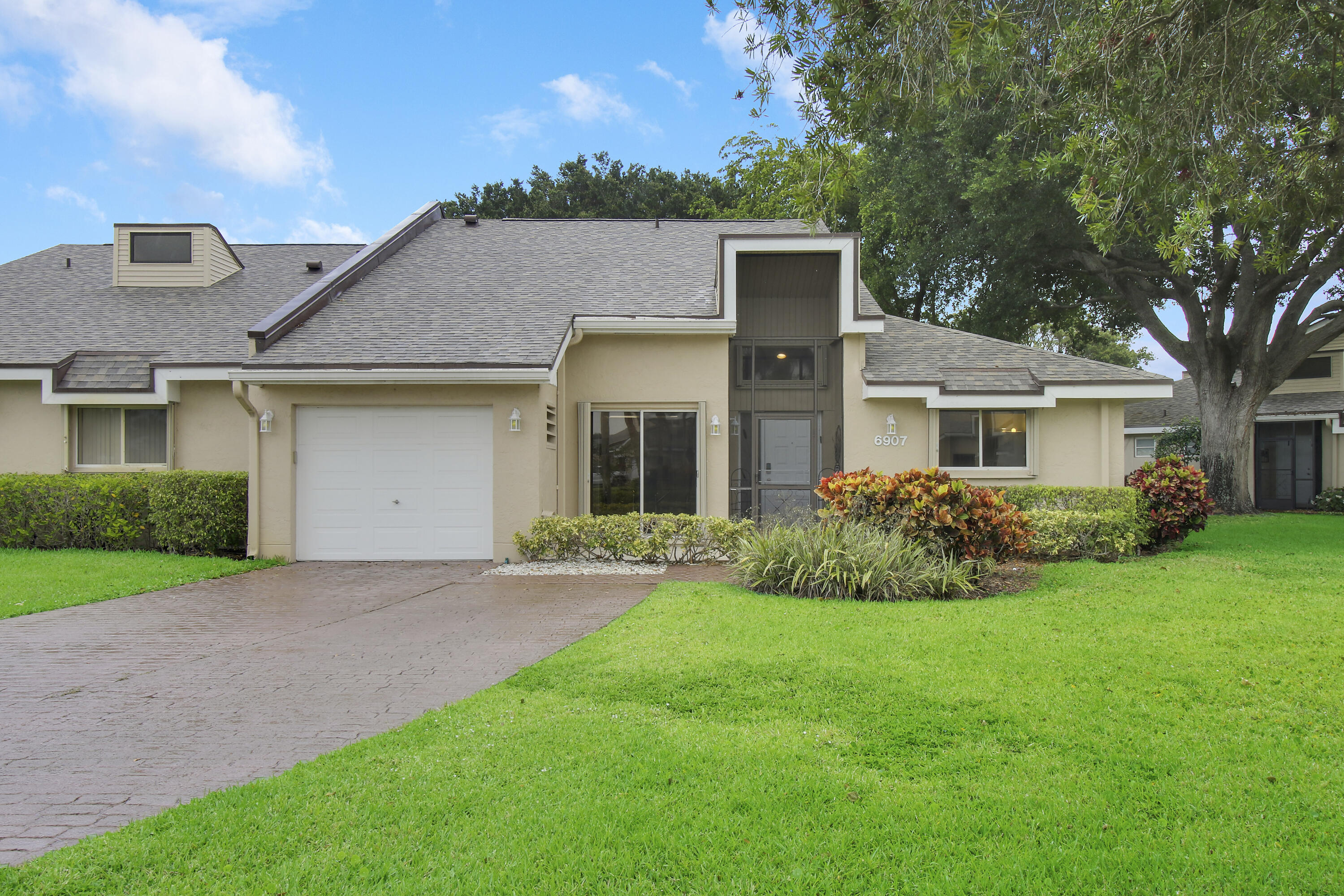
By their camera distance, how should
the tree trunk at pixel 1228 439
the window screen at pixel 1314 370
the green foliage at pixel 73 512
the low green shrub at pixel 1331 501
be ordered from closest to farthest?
the green foliage at pixel 73 512, the tree trunk at pixel 1228 439, the low green shrub at pixel 1331 501, the window screen at pixel 1314 370

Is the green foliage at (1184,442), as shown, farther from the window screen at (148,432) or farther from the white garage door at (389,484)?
the window screen at (148,432)

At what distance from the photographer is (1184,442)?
80.9ft

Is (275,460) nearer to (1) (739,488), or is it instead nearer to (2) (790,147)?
(1) (739,488)

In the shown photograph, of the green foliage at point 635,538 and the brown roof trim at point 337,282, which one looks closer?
the green foliage at point 635,538

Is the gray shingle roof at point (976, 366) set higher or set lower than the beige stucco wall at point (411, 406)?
higher

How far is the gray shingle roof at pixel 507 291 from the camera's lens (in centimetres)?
1168

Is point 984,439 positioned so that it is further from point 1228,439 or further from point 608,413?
point 1228,439

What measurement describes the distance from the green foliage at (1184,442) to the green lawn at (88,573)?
84.3ft

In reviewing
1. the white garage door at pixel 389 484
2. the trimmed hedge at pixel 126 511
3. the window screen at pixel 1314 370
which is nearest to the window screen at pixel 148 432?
the trimmed hedge at pixel 126 511

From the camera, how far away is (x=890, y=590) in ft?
26.9

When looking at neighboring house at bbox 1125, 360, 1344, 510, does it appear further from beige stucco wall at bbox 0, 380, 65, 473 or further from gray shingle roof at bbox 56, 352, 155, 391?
beige stucco wall at bbox 0, 380, 65, 473

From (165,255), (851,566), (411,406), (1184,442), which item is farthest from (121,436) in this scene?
(1184,442)

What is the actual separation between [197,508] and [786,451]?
32.2ft

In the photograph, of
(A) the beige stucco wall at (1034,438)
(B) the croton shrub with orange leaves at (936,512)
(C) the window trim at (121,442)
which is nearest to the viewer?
(B) the croton shrub with orange leaves at (936,512)
